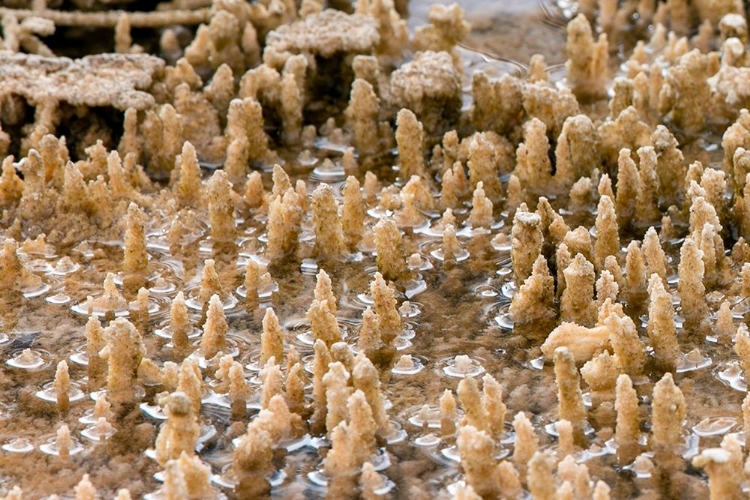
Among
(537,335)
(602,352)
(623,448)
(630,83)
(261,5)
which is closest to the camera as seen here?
(623,448)

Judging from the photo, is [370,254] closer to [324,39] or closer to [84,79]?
[324,39]

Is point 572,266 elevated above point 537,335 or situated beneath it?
elevated above

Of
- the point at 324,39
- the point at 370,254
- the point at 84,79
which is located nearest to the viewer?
the point at 370,254

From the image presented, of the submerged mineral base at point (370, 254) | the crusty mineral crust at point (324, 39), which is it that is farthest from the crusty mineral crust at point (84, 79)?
the crusty mineral crust at point (324, 39)

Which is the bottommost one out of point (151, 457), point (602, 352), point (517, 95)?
point (151, 457)

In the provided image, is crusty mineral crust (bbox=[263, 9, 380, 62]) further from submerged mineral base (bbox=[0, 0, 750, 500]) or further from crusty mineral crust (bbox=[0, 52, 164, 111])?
crusty mineral crust (bbox=[0, 52, 164, 111])

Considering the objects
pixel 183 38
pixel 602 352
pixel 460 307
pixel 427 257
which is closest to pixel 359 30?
pixel 183 38

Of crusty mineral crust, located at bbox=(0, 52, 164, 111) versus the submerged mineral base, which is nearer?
the submerged mineral base

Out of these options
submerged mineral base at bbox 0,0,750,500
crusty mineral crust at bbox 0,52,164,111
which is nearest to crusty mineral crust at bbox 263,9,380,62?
submerged mineral base at bbox 0,0,750,500

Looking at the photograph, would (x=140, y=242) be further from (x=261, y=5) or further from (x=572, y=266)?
(x=261, y=5)

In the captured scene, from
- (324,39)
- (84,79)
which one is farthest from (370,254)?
(84,79)

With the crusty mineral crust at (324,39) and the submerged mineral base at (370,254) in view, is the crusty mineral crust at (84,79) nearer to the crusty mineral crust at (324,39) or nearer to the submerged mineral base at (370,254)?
the submerged mineral base at (370,254)
